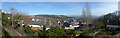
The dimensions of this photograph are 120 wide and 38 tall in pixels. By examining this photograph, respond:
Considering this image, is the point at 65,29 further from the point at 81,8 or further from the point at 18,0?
the point at 18,0

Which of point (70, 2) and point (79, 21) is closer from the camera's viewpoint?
point (70, 2)

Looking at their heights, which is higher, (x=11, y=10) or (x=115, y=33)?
(x=11, y=10)

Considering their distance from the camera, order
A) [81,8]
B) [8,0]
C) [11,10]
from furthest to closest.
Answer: [11,10] → [81,8] → [8,0]

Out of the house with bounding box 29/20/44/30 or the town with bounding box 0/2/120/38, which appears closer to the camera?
the town with bounding box 0/2/120/38

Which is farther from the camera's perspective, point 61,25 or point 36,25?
point 36,25

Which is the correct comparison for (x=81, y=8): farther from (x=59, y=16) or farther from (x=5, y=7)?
(x=5, y=7)

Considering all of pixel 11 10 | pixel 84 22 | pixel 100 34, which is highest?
A: pixel 11 10

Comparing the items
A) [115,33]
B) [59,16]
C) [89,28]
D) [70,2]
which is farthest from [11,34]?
[115,33]

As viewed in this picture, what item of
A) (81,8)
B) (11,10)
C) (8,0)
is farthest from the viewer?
(11,10)

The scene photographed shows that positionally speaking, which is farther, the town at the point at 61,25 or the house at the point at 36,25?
the house at the point at 36,25

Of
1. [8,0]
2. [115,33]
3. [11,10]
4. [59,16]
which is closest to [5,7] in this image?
[11,10]
